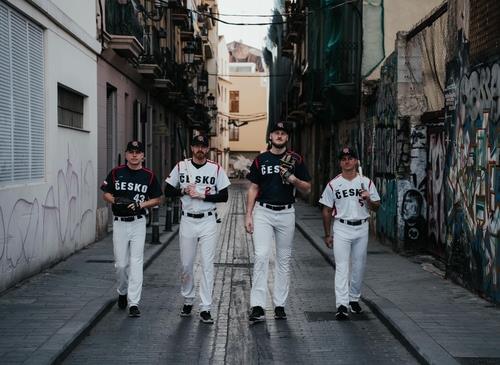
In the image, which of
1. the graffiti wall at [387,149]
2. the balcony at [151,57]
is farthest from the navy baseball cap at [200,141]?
the balcony at [151,57]

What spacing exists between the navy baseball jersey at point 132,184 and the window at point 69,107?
16.6 feet

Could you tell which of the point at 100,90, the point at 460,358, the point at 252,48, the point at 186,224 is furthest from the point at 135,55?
the point at 252,48

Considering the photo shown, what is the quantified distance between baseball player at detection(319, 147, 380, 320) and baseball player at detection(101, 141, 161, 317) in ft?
6.38

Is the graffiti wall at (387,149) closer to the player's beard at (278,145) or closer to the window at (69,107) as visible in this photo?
the window at (69,107)

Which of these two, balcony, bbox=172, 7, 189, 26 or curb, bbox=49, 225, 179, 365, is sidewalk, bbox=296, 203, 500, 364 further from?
balcony, bbox=172, 7, 189, 26

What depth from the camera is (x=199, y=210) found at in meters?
7.82

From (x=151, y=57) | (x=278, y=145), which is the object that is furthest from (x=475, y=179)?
(x=151, y=57)

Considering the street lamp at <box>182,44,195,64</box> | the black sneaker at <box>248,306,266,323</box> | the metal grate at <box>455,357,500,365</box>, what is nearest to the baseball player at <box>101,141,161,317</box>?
the black sneaker at <box>248,306,266,323</box>

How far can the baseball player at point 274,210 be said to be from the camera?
777 cm

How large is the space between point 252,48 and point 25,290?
309 feet

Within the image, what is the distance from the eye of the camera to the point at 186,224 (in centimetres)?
785

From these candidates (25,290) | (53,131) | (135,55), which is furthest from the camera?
(135,55)

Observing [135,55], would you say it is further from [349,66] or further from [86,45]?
[349,66]

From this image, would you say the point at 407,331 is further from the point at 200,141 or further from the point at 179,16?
the point at 179,16
